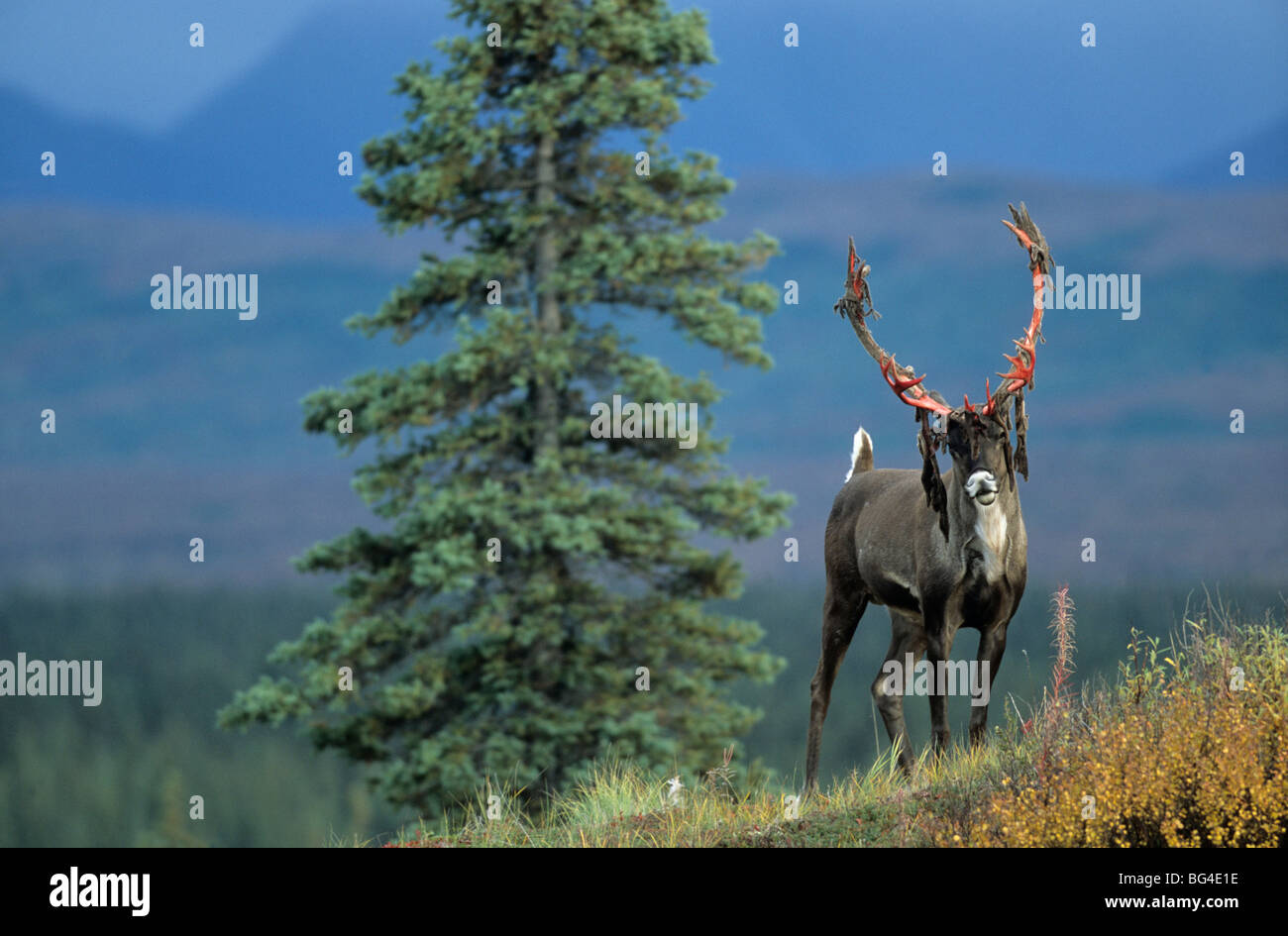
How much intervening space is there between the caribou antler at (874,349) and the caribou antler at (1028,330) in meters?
0.31

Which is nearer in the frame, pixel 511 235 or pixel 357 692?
pixel 357 692

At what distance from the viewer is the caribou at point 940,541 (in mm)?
8172

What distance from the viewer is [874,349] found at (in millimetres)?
8961

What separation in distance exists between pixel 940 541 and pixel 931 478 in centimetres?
37

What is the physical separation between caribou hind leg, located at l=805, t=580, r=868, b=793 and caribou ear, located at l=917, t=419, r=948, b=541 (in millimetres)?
1089

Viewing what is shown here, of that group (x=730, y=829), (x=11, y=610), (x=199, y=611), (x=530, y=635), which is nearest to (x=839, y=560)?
(x=730, y=829)

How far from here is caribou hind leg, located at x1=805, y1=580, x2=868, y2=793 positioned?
920 cm

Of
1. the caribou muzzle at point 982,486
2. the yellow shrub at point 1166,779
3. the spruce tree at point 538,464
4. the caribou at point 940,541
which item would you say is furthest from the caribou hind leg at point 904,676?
the spruce tree at point 538,464

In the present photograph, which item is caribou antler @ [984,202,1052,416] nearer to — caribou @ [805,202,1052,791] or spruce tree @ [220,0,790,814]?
caribou @ [805,202,1052,791]
